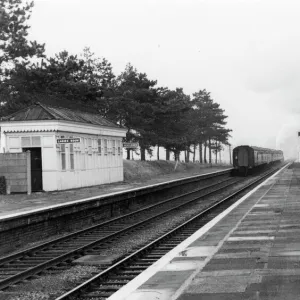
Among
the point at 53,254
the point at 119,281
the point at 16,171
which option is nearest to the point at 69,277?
the point at 119,281

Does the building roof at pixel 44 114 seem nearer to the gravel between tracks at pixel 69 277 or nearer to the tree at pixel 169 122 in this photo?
the gravel between tracks at pixel 69 277

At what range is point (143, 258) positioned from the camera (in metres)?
12.3

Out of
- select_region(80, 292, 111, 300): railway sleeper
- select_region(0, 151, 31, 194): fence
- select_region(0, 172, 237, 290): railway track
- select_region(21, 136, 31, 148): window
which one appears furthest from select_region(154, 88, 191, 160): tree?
select_region(80, 292, 111, 300): railway sleeper

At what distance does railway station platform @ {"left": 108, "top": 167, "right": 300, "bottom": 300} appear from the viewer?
7219 millimetres

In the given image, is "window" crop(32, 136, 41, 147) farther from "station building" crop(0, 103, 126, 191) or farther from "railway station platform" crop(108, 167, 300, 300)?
"railway station platform" crop(108, 167, 300, 300)

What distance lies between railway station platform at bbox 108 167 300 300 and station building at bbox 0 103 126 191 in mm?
12421

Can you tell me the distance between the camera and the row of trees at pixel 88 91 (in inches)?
1597

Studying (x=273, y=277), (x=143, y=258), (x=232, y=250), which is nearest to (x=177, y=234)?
(x=143, y=258)

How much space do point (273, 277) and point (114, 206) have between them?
599 inches

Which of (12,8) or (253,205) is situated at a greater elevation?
(12,8)

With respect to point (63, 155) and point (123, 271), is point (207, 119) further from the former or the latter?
point (123, 271)

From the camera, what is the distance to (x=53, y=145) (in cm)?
2667

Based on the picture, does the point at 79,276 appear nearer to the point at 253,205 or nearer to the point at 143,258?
the point at 143,258

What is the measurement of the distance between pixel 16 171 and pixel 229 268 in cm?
1768
